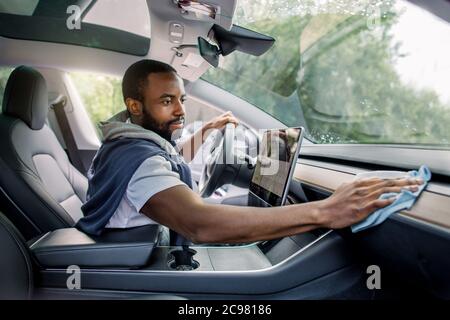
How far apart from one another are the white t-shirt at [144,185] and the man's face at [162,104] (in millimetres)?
279

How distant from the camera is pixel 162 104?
144 centimetres

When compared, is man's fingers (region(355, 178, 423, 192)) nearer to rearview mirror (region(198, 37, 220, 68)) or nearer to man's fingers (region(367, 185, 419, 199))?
man's fingers (region(367, 185, 419, 199))

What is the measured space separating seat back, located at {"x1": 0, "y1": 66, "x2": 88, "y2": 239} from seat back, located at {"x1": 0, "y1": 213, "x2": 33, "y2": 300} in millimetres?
252

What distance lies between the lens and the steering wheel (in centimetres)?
192

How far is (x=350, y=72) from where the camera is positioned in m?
1.72

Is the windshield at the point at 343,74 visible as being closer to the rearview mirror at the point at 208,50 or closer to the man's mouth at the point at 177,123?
the rearview mirror at the point at 208,50

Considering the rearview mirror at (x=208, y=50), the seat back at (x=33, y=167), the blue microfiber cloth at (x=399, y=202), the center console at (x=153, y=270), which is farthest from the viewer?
the rearview mirror at (x=208, y=50)

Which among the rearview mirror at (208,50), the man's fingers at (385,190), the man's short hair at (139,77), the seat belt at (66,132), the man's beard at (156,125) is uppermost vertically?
the rearview mirror at (208,50)

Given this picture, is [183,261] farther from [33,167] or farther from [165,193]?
[33,167]

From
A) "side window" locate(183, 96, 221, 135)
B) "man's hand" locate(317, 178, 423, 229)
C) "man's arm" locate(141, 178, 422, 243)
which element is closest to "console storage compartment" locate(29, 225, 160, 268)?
"man's arm" locate(141, 178, 422, 243)

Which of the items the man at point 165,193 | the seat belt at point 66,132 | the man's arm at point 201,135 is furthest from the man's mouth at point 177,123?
the seat belt at point 66,132

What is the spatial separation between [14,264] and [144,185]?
0.40 m

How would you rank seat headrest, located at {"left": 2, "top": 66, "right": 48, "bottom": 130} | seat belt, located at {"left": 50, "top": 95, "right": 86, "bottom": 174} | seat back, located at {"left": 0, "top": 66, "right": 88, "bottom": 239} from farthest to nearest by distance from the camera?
seat belt, located at {"left": 50, "top": 95, "right": 86, "bottom": 174} < seat headrest, located at {"left": 2, "top": 66, "right": 48, "bottom": 130} < seat back, located at {"left": 0, "top": 66, "right": 88, "bottom": 239}

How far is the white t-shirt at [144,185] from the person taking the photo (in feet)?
3.63
